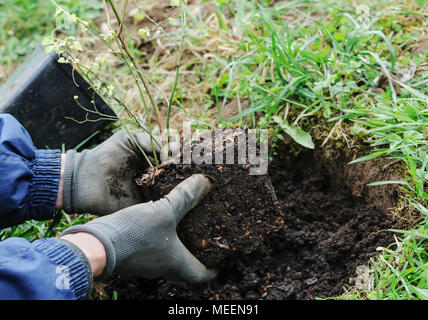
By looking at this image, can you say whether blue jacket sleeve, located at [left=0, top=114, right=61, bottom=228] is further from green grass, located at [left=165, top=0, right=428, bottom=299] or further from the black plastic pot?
green grass, located at [left=165, top=0, right=428, bottom=299]

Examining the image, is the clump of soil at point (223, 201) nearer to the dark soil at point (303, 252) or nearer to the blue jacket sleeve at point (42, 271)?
the dark soil at point (303, 252)

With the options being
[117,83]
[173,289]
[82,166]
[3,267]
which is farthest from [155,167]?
[117,83]

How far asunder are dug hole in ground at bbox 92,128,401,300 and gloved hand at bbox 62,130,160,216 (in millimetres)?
88

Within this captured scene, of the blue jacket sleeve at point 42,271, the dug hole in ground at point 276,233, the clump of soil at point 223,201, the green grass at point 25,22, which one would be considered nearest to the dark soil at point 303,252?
the dug hole in ground at point 276,233

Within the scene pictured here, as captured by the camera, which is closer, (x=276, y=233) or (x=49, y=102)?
(x=276, y=233)

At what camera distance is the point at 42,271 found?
1359 millimetres

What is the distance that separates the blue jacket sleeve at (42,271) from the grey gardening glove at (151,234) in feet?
0.48

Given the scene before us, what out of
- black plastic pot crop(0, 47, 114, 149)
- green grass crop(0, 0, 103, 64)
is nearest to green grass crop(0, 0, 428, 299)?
black plastic pot crop(0, 47, 114, 149)

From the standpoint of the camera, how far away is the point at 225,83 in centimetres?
258

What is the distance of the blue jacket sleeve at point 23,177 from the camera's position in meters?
1.78

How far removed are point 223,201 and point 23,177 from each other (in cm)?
89

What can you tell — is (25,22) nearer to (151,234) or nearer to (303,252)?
(151,234)

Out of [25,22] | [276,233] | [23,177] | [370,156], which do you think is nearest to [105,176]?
[23,177]

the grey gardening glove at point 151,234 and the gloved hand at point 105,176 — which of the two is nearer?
the grey gardening glove at point 151,234
